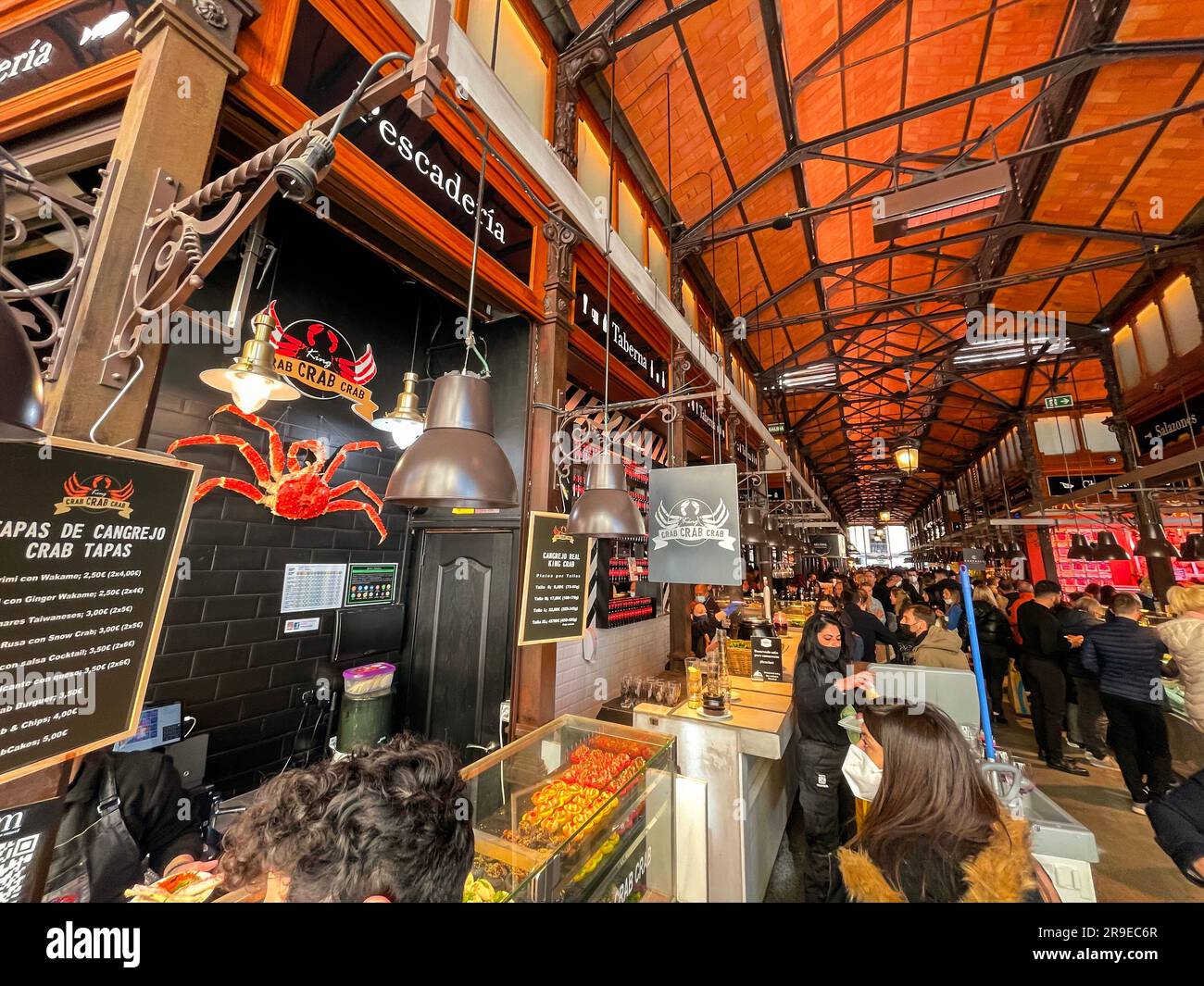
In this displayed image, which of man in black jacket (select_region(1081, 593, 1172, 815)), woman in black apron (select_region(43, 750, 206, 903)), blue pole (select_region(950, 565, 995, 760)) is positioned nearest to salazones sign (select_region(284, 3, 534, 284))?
blue pole (select_region(950, 565, 995, 760))

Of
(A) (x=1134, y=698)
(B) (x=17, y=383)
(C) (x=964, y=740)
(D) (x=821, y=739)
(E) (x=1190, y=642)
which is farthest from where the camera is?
(A) (x=1134, y=698)

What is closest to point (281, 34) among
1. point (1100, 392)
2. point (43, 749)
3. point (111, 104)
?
point (111, 104)

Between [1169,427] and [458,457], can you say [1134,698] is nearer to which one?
[1169,427]

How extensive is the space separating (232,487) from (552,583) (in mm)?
2450

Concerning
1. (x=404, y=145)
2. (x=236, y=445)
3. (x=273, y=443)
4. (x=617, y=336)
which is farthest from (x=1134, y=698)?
(x=236, y=445)

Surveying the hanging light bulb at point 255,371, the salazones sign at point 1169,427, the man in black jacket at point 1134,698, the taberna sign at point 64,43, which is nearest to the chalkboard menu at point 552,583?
the hanging light bulb at point 255,371

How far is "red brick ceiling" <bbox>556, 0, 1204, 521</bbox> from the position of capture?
4.00 meters

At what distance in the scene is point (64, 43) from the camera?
165 cm

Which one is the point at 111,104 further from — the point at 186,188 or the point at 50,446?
the point at 50,446

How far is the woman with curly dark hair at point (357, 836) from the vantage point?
988 mm

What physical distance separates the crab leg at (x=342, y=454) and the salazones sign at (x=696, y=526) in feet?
8.85

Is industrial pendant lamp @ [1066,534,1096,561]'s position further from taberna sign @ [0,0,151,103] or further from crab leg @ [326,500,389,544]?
taberna sign @ [0,0,151,103]

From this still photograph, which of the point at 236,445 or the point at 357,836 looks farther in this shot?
the point at 236,445

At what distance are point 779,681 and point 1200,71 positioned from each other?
7210 millimetres
